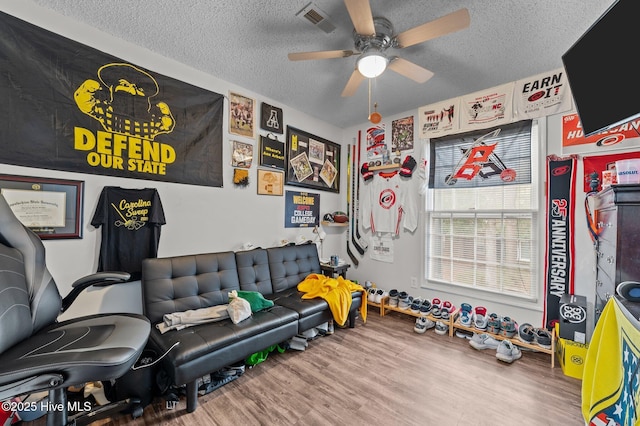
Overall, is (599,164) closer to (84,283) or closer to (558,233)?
(558,233)

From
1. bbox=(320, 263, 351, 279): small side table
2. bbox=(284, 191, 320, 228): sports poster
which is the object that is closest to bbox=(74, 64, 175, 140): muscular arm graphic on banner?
bbox=(284, 191, 320, 228): sports poster

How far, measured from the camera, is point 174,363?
1.58 meters

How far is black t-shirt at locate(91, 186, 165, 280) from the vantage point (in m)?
2.04

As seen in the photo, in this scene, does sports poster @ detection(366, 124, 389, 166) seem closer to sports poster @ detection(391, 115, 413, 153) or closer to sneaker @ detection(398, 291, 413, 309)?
sports poster @ detection(391, 115, 413, 153)

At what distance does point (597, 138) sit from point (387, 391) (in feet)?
9.43

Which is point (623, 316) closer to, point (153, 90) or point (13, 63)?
point (153, 90)

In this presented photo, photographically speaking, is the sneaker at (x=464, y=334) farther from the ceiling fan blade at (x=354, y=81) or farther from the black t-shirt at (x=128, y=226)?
the black t-shirt at (x=128, y=226)

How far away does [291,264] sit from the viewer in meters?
3.09

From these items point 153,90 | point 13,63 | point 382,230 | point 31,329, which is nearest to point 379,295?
point 382,230

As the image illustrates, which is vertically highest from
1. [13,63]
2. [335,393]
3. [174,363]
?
[13,63]

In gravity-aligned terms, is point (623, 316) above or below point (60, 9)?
below

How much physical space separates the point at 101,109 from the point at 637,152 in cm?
443

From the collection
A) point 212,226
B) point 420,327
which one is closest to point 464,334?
point 420,327

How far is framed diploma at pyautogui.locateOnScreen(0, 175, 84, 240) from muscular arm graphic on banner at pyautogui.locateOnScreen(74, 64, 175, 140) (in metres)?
0.57
